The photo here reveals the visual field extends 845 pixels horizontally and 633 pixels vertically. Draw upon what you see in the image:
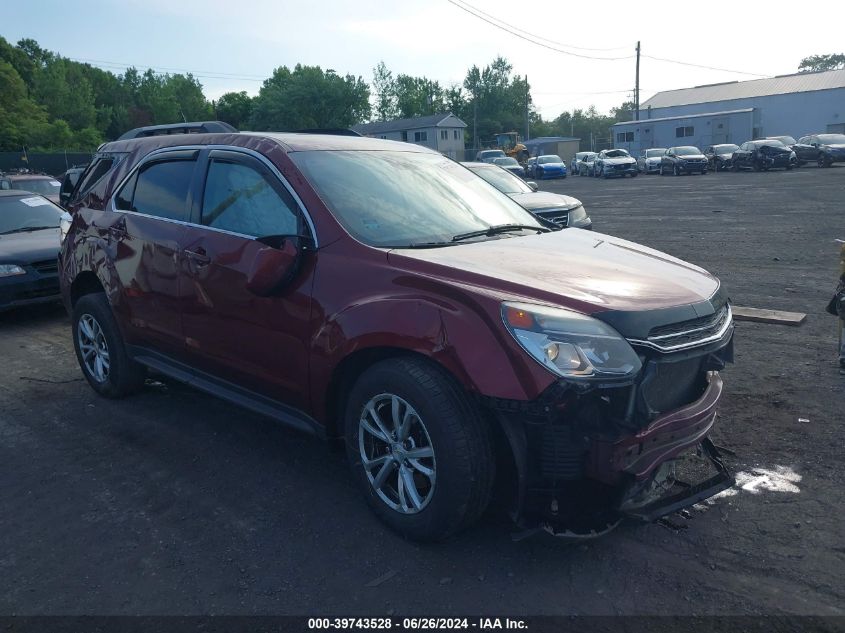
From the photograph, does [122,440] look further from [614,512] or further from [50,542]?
[614,512]

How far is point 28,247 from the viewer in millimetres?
8867

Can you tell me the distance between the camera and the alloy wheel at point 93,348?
575 cm

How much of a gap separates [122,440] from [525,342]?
3.17m

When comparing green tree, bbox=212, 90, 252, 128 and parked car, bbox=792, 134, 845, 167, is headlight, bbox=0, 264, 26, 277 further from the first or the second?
green tree, bbox=212, 90, 252, 128

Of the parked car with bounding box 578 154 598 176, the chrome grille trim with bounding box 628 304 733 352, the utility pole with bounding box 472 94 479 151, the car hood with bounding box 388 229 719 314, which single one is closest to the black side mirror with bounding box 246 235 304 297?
the car hood with bounding box 388 229 719 314

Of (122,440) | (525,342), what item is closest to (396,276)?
(525,342)

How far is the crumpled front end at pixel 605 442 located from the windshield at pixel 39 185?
42.4 ft

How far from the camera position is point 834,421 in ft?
15.6

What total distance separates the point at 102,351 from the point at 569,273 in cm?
389

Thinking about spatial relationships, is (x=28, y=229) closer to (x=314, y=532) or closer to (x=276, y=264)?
(x=276, y=264)

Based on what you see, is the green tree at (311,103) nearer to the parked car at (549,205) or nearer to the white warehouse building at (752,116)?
the white warehouse building at (752,116)

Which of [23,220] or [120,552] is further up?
[23,220]

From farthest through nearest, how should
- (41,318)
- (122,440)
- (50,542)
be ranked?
1. (41,318)
2. (122,440)
3. (50,542)

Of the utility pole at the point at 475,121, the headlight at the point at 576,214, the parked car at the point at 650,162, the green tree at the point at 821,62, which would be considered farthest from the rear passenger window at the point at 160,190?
the green tree at the point at 821,62
